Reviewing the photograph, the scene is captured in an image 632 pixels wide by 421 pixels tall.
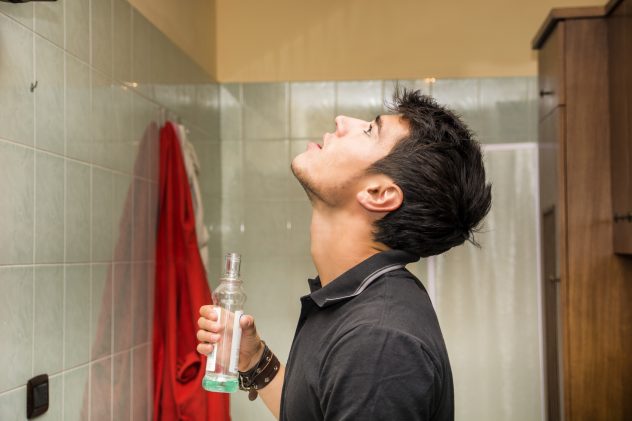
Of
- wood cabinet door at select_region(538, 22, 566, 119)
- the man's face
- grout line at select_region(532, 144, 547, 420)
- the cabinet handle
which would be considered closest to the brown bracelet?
the man's face

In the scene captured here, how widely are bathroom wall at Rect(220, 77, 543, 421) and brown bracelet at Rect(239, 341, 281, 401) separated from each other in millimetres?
1607

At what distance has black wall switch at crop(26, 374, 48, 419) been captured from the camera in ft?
5.21

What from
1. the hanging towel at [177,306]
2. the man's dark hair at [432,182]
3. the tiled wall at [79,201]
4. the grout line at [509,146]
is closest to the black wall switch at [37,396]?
the tiled wall at [79,201]

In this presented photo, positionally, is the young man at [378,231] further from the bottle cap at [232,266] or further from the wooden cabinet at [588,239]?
the wooden cabinet at [588,239]

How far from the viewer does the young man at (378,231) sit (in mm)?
1078

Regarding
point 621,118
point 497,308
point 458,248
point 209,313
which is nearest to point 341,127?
point 209,313

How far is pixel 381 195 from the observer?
49.6 inches

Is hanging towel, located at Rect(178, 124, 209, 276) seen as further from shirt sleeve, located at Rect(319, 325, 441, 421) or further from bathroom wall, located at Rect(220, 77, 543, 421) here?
shirt sleeve, located at Rect(319, 325, 441, 421)

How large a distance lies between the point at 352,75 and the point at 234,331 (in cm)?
210

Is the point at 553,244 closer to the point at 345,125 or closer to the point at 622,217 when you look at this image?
the point at 622,217

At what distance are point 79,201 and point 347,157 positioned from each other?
0.84m

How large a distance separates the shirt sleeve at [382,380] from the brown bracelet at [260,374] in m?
0.47

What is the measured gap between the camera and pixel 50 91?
5.59 feet

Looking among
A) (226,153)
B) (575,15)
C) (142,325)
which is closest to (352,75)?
(226,153)
